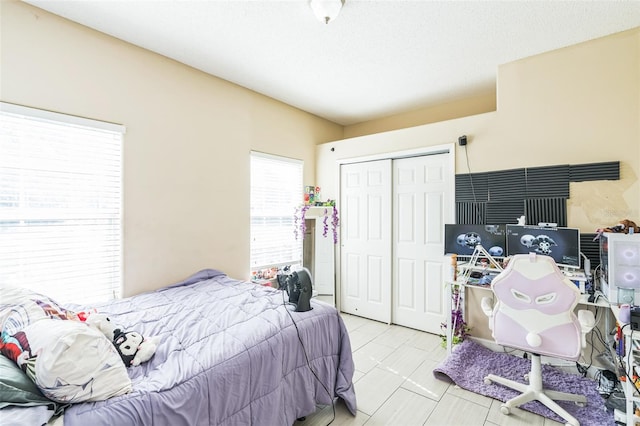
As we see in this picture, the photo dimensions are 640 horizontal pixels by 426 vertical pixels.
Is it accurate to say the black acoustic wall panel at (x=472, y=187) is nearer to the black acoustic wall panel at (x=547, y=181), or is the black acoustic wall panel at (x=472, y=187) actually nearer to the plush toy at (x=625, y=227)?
the black acoustic wall panel at (x=547, y=181)

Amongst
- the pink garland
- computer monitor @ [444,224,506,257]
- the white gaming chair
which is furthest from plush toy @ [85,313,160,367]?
computer monitor @ [444,224,506,257]

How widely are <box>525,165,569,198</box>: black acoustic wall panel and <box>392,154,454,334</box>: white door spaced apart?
28.4 inches

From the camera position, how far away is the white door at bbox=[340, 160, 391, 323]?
12.3 ft

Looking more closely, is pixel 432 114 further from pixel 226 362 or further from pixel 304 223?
pixel 226 362

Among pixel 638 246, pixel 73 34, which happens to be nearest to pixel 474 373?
pixel 638 246

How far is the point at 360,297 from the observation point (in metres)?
3.98

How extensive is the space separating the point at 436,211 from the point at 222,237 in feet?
8.02

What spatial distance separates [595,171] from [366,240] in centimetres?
235

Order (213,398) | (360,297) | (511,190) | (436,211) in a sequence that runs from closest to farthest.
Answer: (213,398), (511,190), (436,211), (360,297)

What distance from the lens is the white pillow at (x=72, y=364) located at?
1.03 metres

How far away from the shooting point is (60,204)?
2186 millimetres

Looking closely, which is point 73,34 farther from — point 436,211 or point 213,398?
point 436,211

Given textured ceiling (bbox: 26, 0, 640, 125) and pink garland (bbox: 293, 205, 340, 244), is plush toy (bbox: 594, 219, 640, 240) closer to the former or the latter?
textured ceiling (bbox: 26, 0, 640, 125)

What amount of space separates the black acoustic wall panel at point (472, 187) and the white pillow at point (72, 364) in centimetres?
315
